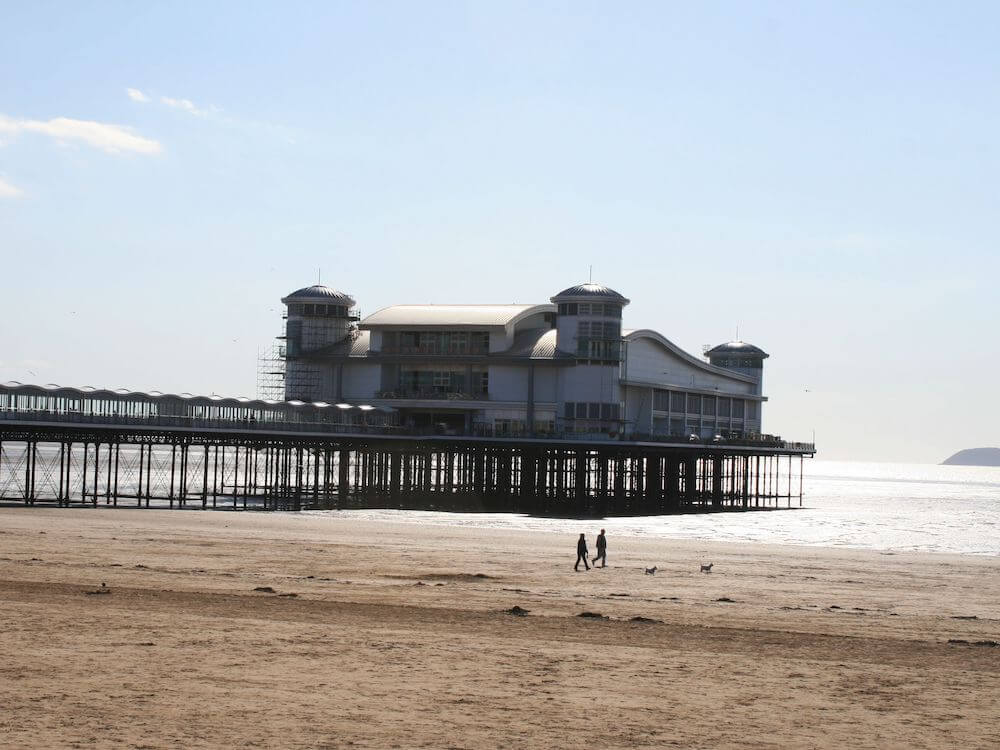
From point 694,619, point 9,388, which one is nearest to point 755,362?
point 9,388

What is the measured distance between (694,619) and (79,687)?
12.8m

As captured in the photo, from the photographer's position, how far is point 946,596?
111 ft

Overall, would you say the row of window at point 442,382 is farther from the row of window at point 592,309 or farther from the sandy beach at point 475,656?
the sandy beach at point 475,656

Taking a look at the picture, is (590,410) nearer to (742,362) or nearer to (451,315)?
(451,315)

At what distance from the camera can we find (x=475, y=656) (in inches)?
830

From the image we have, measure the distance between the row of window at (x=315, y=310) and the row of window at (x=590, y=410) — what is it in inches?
703

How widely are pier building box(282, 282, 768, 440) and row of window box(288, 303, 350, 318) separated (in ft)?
0.22

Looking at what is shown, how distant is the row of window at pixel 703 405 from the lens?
3649 inches

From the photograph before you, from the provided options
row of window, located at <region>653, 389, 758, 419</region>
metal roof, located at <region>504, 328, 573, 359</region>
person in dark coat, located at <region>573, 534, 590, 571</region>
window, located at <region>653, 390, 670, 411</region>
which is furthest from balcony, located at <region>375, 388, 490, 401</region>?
person in dark coat, located at <region>573, 534, 590, 571</region>

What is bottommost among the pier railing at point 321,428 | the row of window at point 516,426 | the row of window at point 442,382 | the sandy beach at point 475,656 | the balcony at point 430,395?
the sandy beach at point 475,656

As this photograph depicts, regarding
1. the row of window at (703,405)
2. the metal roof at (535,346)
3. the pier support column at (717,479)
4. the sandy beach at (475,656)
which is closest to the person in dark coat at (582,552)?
the sandy beach at (475,656)

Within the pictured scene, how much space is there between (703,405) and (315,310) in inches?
1156

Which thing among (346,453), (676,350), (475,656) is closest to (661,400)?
(676,350)

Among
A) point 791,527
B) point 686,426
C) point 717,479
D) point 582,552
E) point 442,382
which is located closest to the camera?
point 582,552
